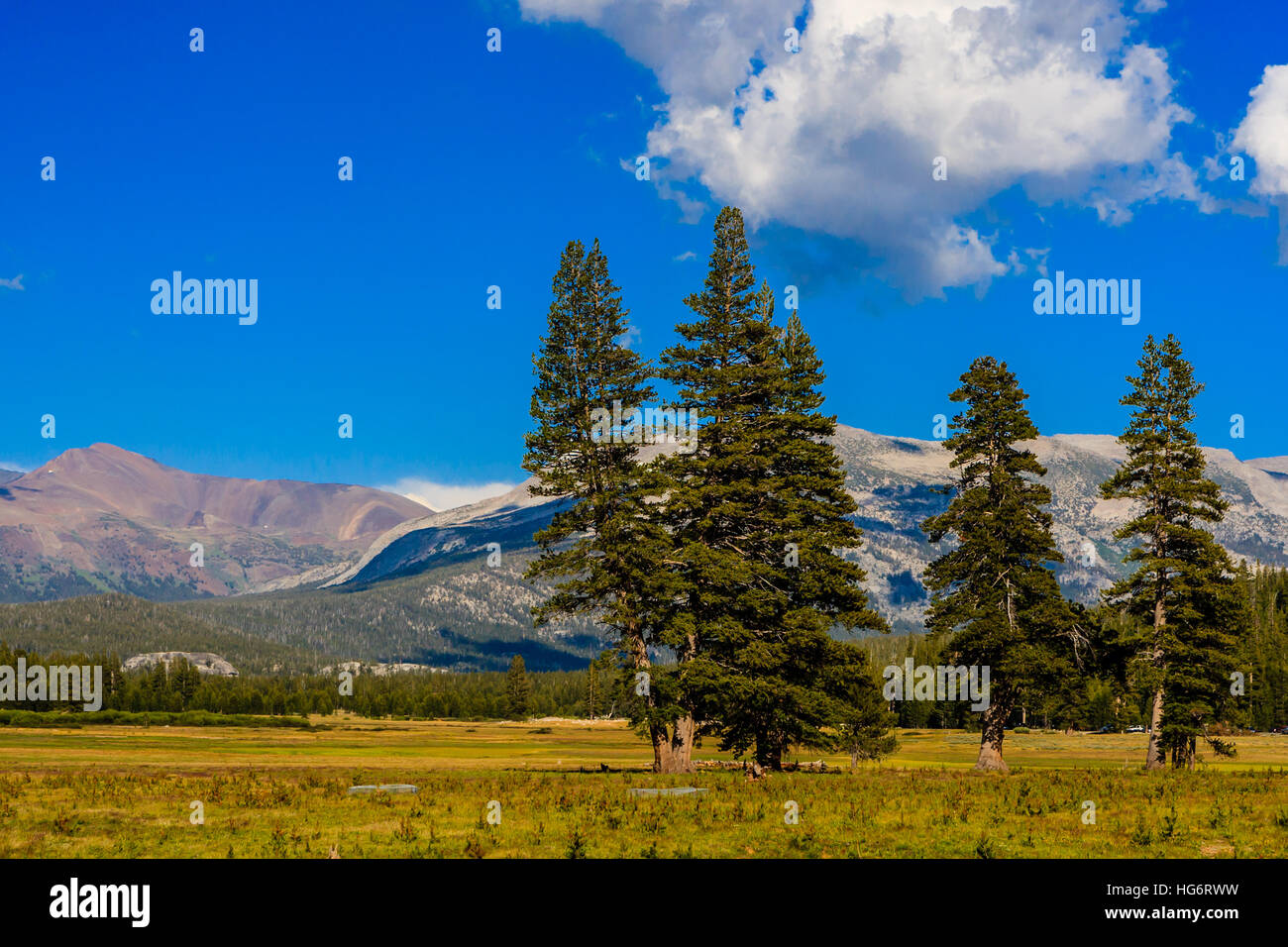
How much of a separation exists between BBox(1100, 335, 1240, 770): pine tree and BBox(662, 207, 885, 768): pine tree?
15.3 metres

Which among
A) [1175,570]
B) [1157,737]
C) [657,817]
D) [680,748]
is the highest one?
[1175,570]

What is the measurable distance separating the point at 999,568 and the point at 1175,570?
909 cm

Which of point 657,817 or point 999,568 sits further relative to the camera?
point 999,568

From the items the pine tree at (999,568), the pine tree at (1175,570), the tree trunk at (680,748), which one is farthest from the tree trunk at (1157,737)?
the tree trunk at (680,748)

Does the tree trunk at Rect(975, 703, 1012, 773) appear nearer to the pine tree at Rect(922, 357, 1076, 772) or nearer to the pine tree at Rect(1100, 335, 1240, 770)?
the pine tree at Rect(922, 357, 1076, 772)

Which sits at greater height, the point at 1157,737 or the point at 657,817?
the point at 657,817

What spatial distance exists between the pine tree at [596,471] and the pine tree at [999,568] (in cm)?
1571

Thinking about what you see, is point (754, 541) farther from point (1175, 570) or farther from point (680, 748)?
point (1175, 570)

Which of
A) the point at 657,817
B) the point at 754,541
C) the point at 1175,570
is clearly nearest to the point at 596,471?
the point at 754,541

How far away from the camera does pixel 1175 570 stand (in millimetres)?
49750

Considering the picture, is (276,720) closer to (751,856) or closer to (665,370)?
(665,370)

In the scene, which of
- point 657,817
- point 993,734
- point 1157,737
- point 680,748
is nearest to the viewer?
point 657,817

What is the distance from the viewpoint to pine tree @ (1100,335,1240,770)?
47312 millimetres
